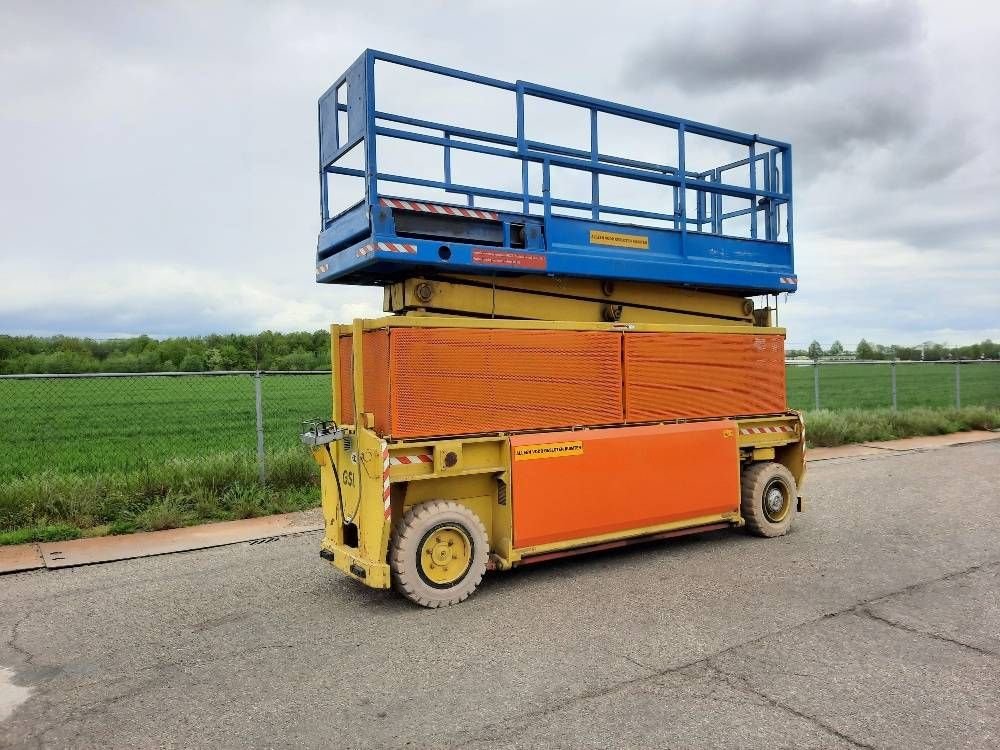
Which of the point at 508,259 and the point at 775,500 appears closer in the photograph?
the point at 508,259

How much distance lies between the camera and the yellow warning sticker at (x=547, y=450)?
20.0 feet

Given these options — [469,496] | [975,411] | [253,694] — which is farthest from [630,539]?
[975,411]

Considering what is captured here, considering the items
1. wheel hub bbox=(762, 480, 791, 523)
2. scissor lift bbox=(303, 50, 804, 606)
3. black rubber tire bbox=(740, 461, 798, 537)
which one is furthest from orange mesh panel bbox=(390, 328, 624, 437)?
wheel hub bbox=(762, 480, 791, 523)

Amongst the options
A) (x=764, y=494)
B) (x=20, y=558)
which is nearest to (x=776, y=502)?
(x=764, y=494)

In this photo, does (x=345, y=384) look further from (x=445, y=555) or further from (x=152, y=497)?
(x=152, y=497)

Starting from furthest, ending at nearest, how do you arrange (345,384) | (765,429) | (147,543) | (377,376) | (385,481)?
(765,429) → (147,543) → (345,384) → (377,376) → (385,481)

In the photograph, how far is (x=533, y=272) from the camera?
6609 millimetres

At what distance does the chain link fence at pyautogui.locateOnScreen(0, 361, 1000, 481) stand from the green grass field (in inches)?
2.2

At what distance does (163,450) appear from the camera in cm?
1266

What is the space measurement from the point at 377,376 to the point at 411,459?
2.26 ft

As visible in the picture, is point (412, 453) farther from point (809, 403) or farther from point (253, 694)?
point (809, 403)

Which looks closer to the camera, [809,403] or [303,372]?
[303,372]

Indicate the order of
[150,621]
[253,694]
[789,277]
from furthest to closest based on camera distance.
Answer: [789,277]
[150,621]
[253,694]

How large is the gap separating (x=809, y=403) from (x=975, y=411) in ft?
36.6
